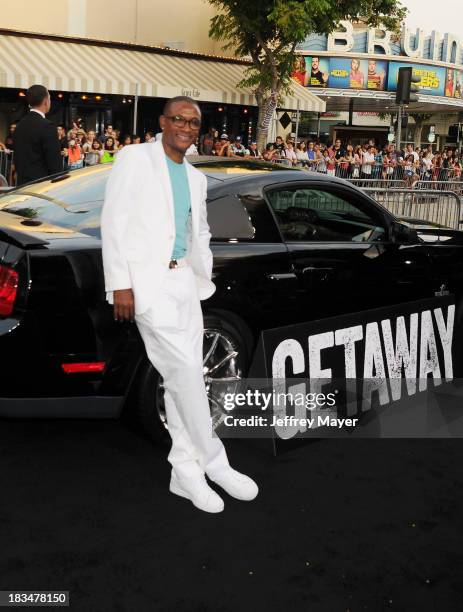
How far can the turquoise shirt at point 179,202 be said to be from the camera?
3.69 metres

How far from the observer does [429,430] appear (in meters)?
5.00

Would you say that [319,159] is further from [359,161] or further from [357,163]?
[359,161]

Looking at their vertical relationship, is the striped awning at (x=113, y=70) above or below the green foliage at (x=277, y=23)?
below

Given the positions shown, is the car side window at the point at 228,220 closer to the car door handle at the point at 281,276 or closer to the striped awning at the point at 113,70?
the car door handle at the point at 281,276

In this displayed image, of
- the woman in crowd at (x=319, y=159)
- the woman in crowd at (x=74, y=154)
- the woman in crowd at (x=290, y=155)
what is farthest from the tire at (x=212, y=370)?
the woman in crowd at (x=290, y=155)

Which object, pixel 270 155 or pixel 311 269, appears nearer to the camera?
pixel 311 269

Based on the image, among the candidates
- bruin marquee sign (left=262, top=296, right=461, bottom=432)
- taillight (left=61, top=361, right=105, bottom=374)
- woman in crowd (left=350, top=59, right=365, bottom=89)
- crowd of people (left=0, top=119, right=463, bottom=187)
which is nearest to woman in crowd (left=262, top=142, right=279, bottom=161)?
crowd of people (left=0, top=119, right=463, bottom=187)

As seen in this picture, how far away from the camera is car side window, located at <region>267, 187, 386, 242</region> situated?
5.13 meters

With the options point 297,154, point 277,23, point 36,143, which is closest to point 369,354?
point 36,143

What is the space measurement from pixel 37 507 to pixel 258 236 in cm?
195

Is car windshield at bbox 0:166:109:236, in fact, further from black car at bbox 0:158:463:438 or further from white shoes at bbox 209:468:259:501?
white shoes at bbox 209:468:259:501

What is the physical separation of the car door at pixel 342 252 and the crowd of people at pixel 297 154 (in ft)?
32.9

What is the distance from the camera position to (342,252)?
5.10 meters

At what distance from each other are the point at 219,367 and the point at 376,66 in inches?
1480
